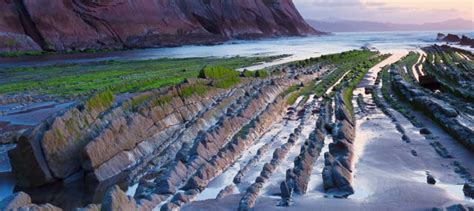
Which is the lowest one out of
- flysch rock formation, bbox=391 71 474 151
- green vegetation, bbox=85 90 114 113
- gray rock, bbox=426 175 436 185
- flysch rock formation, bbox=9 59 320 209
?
flysch rock formation, bbox=391 71 474 151

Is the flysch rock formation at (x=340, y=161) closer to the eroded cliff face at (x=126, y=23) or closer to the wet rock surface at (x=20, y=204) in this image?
the wet rock surface at (x=20, y=204)

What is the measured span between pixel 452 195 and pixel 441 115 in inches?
284

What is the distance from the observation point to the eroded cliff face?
6538 cm

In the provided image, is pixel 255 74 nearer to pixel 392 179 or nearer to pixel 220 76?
pixel 220 76

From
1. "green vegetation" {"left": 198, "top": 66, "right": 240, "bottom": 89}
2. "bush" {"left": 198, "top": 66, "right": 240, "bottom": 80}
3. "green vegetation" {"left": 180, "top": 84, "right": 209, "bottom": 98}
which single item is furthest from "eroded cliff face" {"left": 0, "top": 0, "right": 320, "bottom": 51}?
"green vegetation" {"left": 180, "top": 84, "right": 209, "bottom": 98}

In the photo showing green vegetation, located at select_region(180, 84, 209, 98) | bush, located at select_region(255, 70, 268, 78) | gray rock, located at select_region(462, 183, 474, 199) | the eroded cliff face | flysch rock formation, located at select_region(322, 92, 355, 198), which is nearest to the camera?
gray rock, located at select_region(462, 183, 474, 199)

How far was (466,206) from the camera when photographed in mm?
7699

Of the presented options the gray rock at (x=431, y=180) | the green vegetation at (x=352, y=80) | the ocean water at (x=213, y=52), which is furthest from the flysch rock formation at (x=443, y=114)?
the ocean water at (x=213, y=52)

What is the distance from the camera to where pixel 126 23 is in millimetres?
82375

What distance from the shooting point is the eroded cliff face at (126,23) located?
65.4 meters

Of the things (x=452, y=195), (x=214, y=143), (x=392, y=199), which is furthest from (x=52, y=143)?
(x=452, y=195)

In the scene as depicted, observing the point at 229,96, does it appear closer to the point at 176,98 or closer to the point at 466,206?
the point at 176,98

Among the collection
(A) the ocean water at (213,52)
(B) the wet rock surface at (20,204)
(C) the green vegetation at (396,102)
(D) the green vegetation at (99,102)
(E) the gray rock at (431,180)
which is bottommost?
(A) the ocean water at (213,52)

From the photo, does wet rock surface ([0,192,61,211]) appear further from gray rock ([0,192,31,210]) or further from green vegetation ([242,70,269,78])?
green vegetation ([242,70,269,78])
